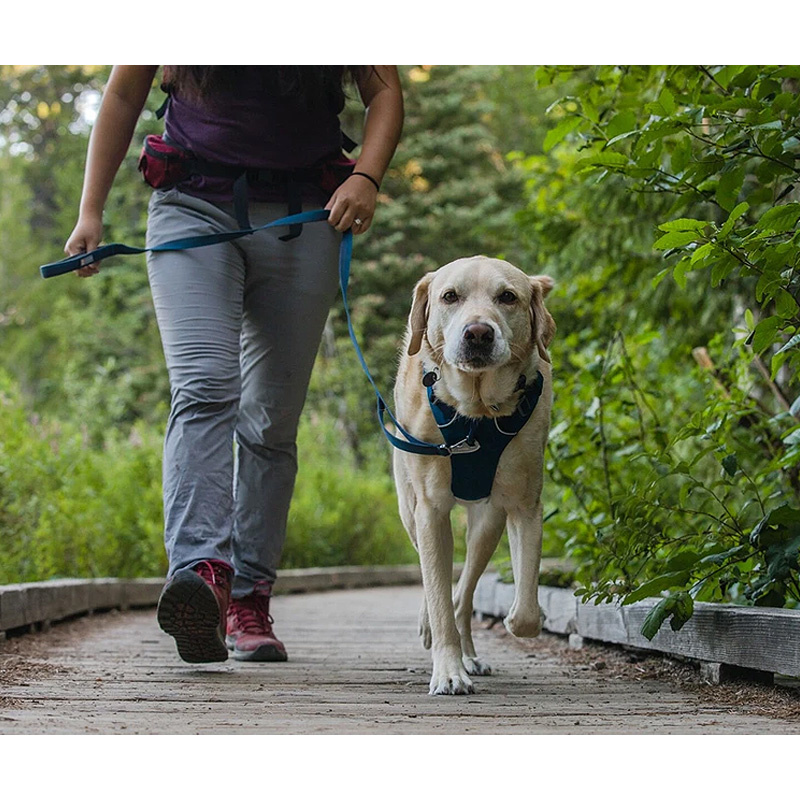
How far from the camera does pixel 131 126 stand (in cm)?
389

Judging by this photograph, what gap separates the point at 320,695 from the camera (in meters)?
3.04

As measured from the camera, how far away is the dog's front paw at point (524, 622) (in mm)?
3410

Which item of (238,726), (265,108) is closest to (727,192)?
(265,108)

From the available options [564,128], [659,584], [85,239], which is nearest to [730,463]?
[659,584]

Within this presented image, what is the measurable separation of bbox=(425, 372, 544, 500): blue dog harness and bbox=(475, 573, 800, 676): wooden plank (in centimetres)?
68

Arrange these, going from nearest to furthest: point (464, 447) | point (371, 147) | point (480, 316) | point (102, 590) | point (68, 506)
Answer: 1. point (480, 316)
2. point (464, 447)
3. point (371, 147)
4. point (102, 590)
5. point (68, 506)

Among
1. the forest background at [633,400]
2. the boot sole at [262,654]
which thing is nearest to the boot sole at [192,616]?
the boot sole at [262,654]

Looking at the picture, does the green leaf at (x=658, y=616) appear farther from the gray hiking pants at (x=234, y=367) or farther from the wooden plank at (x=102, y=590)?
the wooden plank at (x=102, y=590)

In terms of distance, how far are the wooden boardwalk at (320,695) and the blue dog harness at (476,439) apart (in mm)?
643

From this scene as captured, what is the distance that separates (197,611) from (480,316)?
123 cm

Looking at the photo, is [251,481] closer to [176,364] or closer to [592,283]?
[176,364]

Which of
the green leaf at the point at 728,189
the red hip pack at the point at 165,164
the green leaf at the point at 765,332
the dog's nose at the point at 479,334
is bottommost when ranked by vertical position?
the green leaf at the point at 765,332

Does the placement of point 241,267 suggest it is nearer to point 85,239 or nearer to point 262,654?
point 85,239

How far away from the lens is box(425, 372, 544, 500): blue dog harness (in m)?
3.42
